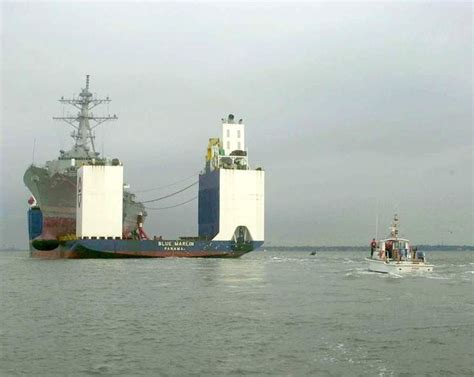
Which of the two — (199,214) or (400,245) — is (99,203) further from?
(400,245)

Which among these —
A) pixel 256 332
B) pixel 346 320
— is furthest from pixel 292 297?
pixel 256 332

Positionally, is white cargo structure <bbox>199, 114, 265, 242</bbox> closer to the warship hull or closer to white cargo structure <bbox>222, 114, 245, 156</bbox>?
white cargo structure <bbox>222, 114, 245, 156</bbox>

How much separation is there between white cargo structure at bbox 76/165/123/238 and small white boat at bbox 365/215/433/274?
2056 centimetres

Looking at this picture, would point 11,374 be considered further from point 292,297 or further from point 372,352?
point 292,297

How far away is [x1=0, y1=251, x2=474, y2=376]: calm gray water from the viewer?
10.0 m

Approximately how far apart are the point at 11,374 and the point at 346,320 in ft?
24.9

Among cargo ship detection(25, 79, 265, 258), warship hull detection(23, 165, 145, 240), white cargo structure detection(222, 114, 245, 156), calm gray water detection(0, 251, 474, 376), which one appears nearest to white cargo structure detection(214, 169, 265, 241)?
cargo ship detection(25, 79, 265, 258)

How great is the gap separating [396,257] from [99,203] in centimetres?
2265

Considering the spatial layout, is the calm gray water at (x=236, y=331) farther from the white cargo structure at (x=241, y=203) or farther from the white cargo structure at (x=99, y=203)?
the white cargo structure at (x=241, y=203)

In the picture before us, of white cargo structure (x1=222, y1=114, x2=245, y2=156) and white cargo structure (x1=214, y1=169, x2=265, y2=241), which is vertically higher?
white cargo structure (x1=222, y1=114, x2=245, y2=156)

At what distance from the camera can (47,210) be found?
163ft

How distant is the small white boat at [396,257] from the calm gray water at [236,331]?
18.6ft

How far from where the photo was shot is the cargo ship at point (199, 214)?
4450 cm

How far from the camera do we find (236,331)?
13.0m
